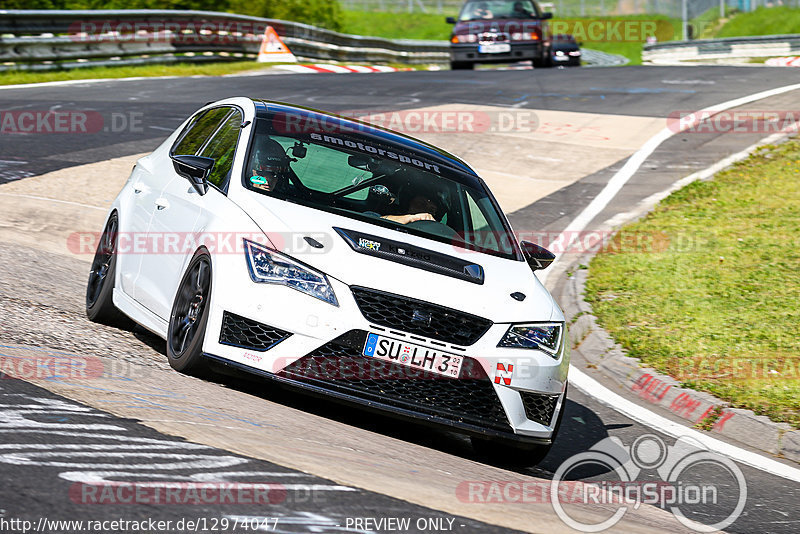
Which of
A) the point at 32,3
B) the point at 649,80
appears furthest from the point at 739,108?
the point at 32,3

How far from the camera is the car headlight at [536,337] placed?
5.46 metres

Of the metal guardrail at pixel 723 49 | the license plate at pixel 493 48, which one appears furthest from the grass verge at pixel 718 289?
the metal guardrail at pixel 723 49

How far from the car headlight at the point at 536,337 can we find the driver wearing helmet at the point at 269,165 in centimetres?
164

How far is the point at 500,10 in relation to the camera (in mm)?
28203

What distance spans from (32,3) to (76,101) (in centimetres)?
1171

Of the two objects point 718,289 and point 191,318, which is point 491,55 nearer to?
point 718,289

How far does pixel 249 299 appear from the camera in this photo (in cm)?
531

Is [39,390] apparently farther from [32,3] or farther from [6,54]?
[32,3]

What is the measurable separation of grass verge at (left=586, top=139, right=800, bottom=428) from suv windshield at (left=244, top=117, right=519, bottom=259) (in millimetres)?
2204

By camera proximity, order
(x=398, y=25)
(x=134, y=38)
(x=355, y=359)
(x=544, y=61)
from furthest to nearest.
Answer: (x=398, y=25)
(x=544, y=61)
(x=134, y=38)
(x=355, y=359)

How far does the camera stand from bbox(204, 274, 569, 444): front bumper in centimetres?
520

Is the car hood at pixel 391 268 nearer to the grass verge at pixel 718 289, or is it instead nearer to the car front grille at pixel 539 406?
the car front grille at pixel 539 406

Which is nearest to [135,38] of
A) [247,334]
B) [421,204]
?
[421,204]

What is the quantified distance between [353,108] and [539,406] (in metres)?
13.1
